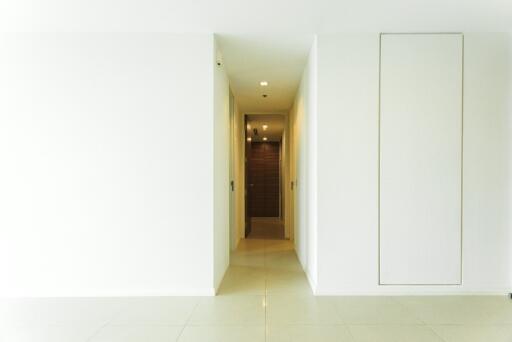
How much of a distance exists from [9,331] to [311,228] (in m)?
2.82

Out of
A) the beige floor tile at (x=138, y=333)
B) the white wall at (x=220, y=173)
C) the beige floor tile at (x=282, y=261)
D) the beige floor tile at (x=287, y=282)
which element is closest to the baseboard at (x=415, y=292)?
the beige floor tile at (x=287, y=282)

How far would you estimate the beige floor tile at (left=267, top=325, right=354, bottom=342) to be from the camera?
226 cm

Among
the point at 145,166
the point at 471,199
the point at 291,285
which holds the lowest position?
the point at 291,285

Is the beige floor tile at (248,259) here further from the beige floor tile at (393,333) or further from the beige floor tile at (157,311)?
the beige floor tile at (393,333)

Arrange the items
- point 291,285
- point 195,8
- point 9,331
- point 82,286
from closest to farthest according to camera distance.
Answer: point 9,331, point 195,8, point 82,286, point 291,285

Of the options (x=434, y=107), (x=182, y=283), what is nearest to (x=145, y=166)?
(x=182, y=283)

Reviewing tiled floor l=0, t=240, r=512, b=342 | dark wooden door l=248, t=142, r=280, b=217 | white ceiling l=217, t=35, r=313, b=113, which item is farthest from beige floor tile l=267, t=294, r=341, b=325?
dark wooden door l=248, t=142, r=280, b=217

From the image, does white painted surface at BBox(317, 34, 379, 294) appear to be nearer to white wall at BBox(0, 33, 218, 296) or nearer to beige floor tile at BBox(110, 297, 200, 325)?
white wall at BBox(0, 33, 218, 296)

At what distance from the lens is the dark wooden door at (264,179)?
991 cm

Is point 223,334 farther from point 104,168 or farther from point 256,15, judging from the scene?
point 256,15

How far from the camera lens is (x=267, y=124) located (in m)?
7.63

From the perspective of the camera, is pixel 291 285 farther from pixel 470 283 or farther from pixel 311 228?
pixel 470 283

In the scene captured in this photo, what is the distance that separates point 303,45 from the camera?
3.39 m

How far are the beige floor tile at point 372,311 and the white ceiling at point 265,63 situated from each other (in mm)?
2654
